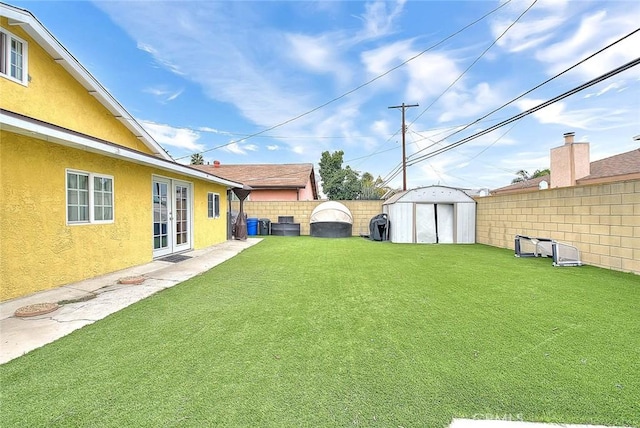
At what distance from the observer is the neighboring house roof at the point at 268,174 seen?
19.1 metres

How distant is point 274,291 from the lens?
15.1 feet

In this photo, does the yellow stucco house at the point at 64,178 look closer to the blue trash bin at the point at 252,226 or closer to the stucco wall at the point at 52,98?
the stucco wall at the point at 52,98

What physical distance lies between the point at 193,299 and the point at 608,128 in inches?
608

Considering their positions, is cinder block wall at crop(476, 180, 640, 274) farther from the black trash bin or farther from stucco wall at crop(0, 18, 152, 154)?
stucco wall at crop(0, 18, 152, 154)

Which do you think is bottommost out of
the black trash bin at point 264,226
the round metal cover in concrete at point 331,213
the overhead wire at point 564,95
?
the black trash bin at point 264,226

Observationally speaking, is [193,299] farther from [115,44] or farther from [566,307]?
[115,44]

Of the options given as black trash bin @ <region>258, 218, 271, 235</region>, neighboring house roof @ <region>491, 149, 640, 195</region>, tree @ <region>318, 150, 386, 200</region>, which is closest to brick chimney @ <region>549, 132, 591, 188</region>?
neighboring house roof @ <region>491, 149, 640, 195</region>

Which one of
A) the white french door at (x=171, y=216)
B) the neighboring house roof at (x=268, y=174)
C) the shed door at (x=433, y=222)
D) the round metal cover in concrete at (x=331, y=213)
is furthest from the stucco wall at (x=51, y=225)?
the neighboring house roof at (x=268, y=174)

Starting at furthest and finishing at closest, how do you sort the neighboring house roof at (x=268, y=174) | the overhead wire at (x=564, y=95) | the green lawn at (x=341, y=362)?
the neighboring house roof at (x=268, y=174), the overhead wire at (x=564, y=95), the green lawn at (x=341, y=362)

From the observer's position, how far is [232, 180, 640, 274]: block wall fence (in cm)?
575

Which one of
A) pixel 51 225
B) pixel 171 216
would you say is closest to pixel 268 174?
pixel 171 216

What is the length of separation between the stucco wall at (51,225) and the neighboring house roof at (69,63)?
85.3 inches

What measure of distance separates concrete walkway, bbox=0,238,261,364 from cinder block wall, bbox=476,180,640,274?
29.4ft

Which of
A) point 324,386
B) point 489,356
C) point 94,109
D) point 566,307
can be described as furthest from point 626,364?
point 94,109
